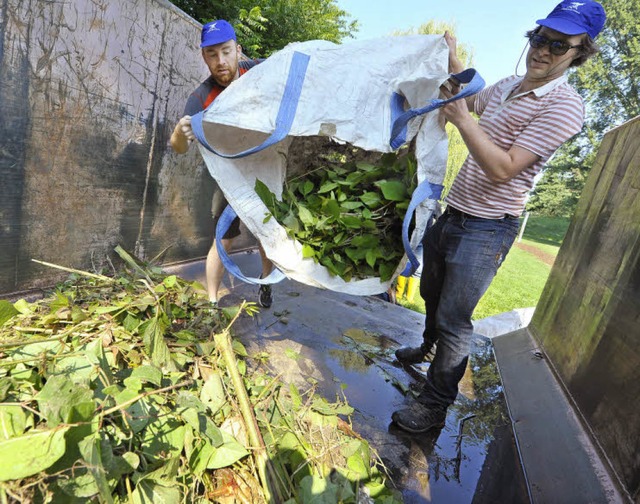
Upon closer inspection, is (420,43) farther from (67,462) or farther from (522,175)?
(67,462)

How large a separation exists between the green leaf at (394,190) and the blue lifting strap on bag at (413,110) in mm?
171

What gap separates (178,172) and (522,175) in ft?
9.26

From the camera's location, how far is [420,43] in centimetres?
162

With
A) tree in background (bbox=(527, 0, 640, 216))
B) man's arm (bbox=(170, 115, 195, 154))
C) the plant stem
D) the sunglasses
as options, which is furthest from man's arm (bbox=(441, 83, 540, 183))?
tree in background (bbox=(527, 0, 640, 216))

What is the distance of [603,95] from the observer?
23.0 meters

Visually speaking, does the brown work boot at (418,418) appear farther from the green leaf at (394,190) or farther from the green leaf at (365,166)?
the green leaf at (365,166)

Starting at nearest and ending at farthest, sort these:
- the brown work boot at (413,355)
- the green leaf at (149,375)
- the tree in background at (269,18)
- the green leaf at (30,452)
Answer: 1. the green leaf at (30,452)
2. the green leaf at (149,375)
3. the brown work boot at (413,355)
4. the tree in background at (269,18)

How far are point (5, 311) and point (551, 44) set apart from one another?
229 centimetres

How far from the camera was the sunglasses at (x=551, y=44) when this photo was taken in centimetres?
156

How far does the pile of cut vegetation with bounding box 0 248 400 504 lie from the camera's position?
31.4 inches

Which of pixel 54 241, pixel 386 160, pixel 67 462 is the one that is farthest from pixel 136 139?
pixel 67 462

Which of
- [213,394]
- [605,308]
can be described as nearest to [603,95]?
[605,308]

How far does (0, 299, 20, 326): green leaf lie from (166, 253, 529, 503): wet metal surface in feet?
3.74

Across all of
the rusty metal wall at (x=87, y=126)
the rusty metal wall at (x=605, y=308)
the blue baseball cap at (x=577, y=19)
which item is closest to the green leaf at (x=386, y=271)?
A: the rusty metal wall at (x=605, y=308)
